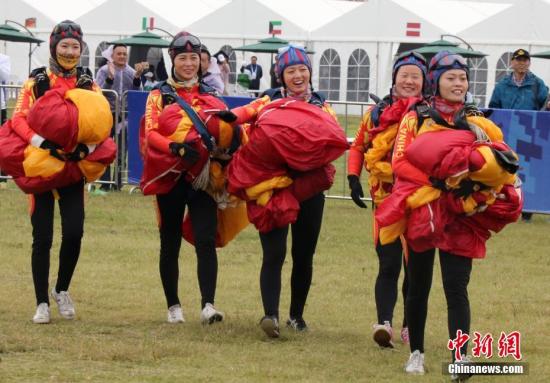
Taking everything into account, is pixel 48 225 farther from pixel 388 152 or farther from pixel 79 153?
pixel 388 152

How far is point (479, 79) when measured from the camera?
3441 centimetres

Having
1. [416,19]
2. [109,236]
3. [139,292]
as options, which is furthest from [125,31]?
[139,292]

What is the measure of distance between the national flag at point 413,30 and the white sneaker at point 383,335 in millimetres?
27206

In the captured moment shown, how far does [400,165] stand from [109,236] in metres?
6.88

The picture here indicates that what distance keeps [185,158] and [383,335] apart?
1.76 metres

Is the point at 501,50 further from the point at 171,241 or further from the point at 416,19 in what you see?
the point at 171,241

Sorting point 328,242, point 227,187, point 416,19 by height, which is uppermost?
point 416,19

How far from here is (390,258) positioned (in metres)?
8.06

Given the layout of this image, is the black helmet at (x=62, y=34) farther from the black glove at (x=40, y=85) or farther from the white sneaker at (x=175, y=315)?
the white sneaker at (x=175, y=315)

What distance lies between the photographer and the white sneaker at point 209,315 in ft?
28.1

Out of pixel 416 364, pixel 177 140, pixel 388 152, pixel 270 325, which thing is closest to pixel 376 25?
pixel 177 140

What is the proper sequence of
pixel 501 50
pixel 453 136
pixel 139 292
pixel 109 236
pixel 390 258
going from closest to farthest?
pixel 453 136, pixel 390 258, pixel 139 292, pixel 109 236, pixel 501 50

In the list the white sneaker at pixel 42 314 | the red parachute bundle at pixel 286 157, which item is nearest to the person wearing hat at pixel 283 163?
the red parachute bundle at pixel 286 157

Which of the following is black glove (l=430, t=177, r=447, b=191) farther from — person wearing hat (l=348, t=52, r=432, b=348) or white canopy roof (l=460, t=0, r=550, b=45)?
white canopy roof (l=460, t=0, r=550, b=45)
